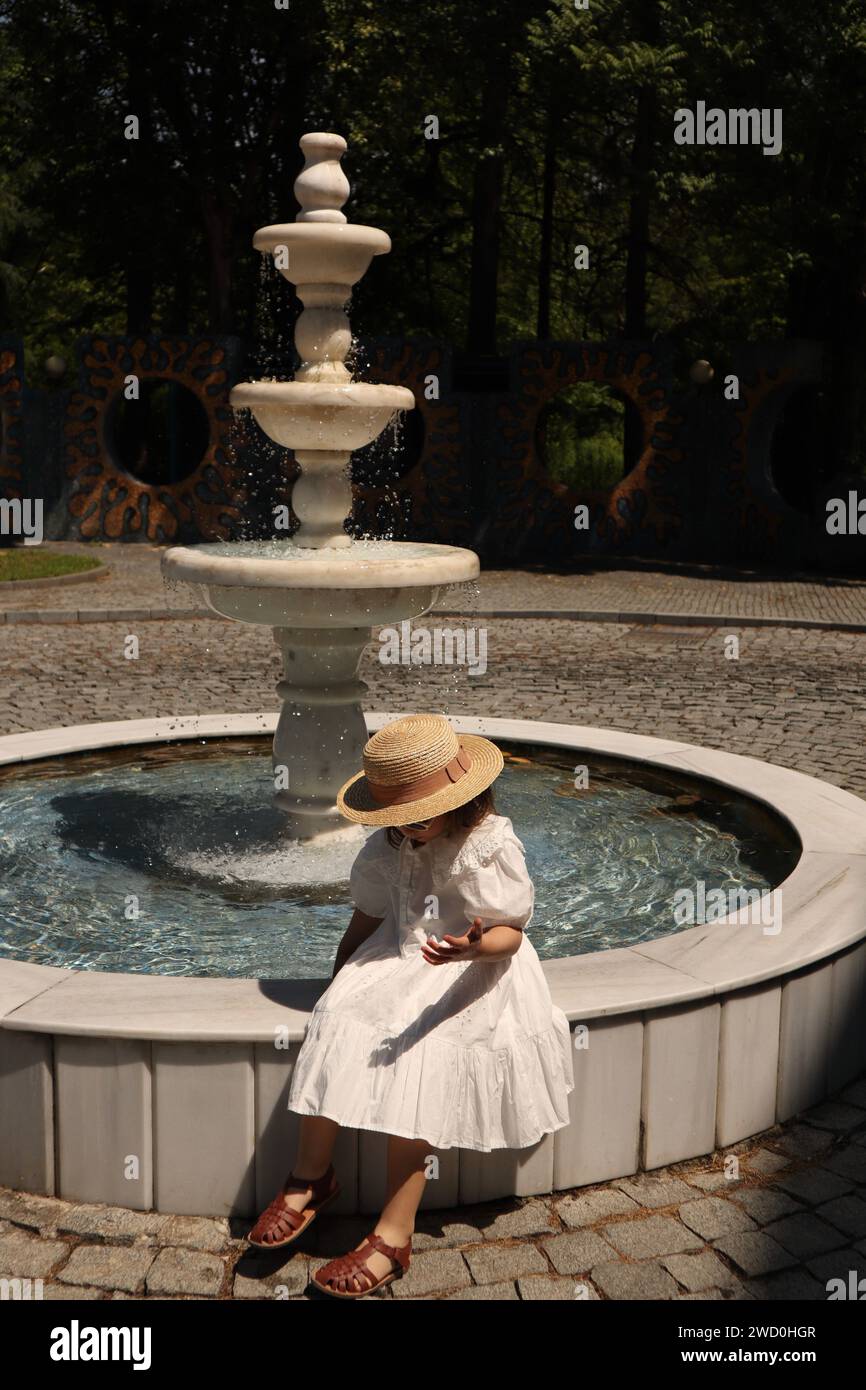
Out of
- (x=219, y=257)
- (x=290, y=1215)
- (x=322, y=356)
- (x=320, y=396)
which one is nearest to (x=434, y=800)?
(x=290, y=1215)

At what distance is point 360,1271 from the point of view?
3.55 metres

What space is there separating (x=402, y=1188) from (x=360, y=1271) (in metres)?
0.23

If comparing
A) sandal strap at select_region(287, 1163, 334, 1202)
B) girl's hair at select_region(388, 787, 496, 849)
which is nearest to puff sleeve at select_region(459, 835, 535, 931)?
girl's hair at select_region(388, 787, 496, 849)

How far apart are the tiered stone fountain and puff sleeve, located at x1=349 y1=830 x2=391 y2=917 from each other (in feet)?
6.56

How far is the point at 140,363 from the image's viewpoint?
990 inches

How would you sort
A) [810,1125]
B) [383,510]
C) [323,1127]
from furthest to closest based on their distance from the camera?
[383,510]
[810,1125]
[323,1127]

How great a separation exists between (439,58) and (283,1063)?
21.6 m

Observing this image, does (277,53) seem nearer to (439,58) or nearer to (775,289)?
(439,58)

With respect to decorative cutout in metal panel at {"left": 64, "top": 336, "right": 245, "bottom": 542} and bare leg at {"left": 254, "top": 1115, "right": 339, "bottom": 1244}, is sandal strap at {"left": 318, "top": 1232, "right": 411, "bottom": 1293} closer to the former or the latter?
bare leg at {"left": 254, "top": 1115, "right": 339, "bottom": 1244}

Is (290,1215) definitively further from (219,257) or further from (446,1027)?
(219,257)

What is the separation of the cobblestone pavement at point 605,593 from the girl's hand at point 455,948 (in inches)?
439

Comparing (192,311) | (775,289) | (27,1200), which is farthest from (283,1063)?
(192,311)

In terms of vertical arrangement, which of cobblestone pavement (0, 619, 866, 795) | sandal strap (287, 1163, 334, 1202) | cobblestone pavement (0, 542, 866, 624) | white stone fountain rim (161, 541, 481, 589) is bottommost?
sandal strap (287, 1163, 334, 1202)

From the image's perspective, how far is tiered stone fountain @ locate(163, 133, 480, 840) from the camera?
6109 millimetres
